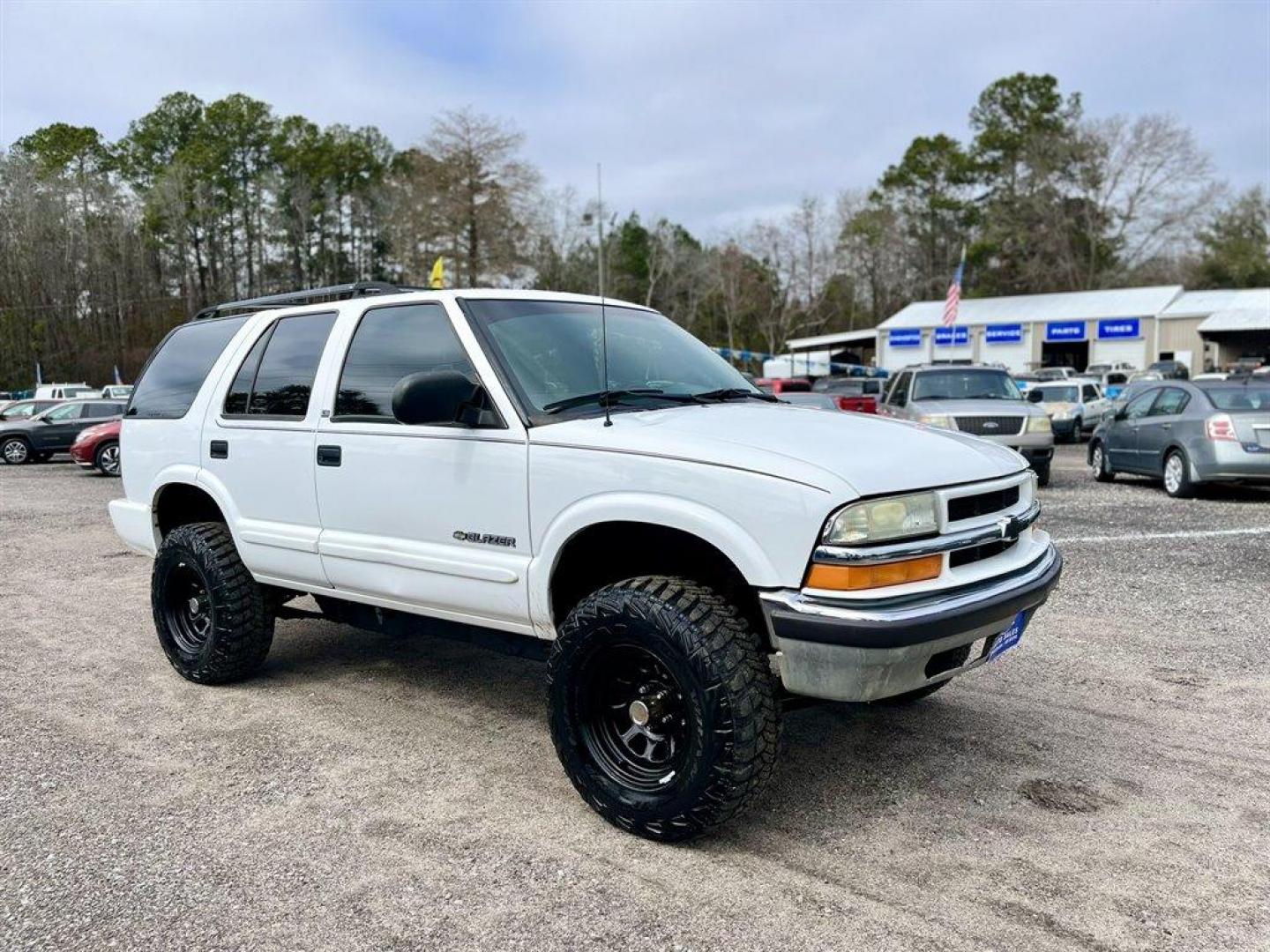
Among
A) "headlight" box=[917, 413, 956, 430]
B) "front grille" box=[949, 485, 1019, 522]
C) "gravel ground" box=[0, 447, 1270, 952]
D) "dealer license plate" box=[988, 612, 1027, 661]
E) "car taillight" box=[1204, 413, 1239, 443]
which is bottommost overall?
"gravel ground" box=[0, 447, 1270, 952]

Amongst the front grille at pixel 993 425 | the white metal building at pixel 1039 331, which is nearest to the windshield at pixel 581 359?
the front grille at pixel 993 425

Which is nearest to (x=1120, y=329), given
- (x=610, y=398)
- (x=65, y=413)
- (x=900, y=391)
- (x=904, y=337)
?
(x=904, y=337)

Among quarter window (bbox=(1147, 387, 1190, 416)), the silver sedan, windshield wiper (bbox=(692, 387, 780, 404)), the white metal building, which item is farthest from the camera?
the white metal building

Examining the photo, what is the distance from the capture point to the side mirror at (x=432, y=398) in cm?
345

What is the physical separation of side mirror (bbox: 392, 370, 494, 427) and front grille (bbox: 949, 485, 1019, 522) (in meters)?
1.77

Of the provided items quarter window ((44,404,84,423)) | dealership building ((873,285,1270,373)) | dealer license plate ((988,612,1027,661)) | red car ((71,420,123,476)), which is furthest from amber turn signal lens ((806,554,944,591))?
dealership building ((873,285,1270,373))

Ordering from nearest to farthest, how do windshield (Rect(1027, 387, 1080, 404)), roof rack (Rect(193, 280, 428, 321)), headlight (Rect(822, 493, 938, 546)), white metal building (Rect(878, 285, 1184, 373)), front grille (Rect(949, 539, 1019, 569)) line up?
headlight (Rect(822, 493, 938, 546))
front grille (Rect(949, 539, 1019, 569))
roof rack (Rect(193, 280, 428, 321))
windshield (Rect(1027, 387, 1080, 404))
white metal building (Rect(878, 285, 1184, 373))

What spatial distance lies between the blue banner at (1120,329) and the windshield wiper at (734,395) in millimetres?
50849

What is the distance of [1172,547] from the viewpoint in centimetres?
841

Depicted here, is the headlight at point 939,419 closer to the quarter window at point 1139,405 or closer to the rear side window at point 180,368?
the quarter window at point 1139,405

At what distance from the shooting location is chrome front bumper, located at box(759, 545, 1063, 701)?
2863 mm

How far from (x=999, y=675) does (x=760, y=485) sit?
275 centimetres

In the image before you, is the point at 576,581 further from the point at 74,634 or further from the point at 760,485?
the point at 74,634

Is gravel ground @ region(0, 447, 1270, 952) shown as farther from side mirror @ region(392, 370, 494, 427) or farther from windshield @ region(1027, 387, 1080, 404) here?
windshield @ region(1027, 387, 1080, 404)
